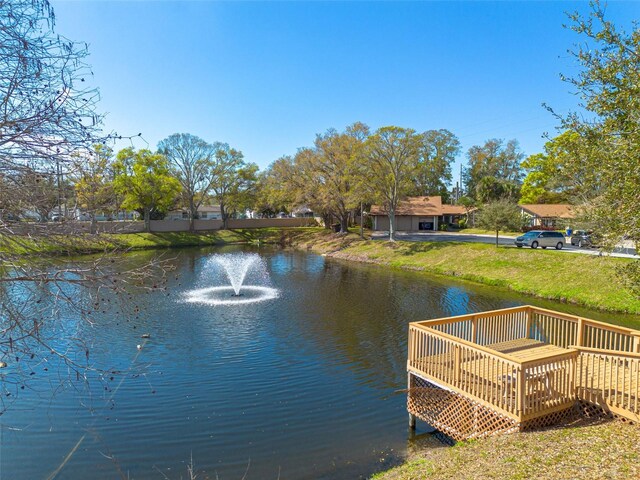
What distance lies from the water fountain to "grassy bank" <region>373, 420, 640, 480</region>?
1532 cm

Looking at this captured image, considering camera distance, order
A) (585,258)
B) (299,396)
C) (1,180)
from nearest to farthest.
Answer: (1,180) < (299,396) < (585,258)

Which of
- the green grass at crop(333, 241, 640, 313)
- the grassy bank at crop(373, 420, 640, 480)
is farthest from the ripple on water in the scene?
the grassy bank at crop(373, 420, 640, 480)

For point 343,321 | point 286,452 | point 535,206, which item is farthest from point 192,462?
point 535,206

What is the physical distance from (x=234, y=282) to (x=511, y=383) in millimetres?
21037

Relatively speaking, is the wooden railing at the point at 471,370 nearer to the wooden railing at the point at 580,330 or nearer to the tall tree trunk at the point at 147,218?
the wooden railing at the point at 580,330

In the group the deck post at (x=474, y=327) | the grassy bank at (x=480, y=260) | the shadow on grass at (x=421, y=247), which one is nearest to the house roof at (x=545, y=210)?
the shadow on grass at (x=421, y=247)

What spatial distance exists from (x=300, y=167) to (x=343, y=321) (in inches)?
1368

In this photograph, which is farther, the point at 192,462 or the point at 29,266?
the point at 192,462

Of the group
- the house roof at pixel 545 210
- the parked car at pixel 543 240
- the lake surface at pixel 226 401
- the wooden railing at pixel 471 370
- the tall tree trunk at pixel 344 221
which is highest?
the house roof at pixel 545 210

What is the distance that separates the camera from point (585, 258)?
87.6ft

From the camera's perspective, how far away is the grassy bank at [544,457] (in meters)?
6.10

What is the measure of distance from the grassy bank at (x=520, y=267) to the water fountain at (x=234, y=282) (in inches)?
434

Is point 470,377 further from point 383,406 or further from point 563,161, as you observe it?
point 563,161

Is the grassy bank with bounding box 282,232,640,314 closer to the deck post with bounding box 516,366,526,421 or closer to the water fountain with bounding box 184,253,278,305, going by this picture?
the deck post with bounding box 516,366,526,421
